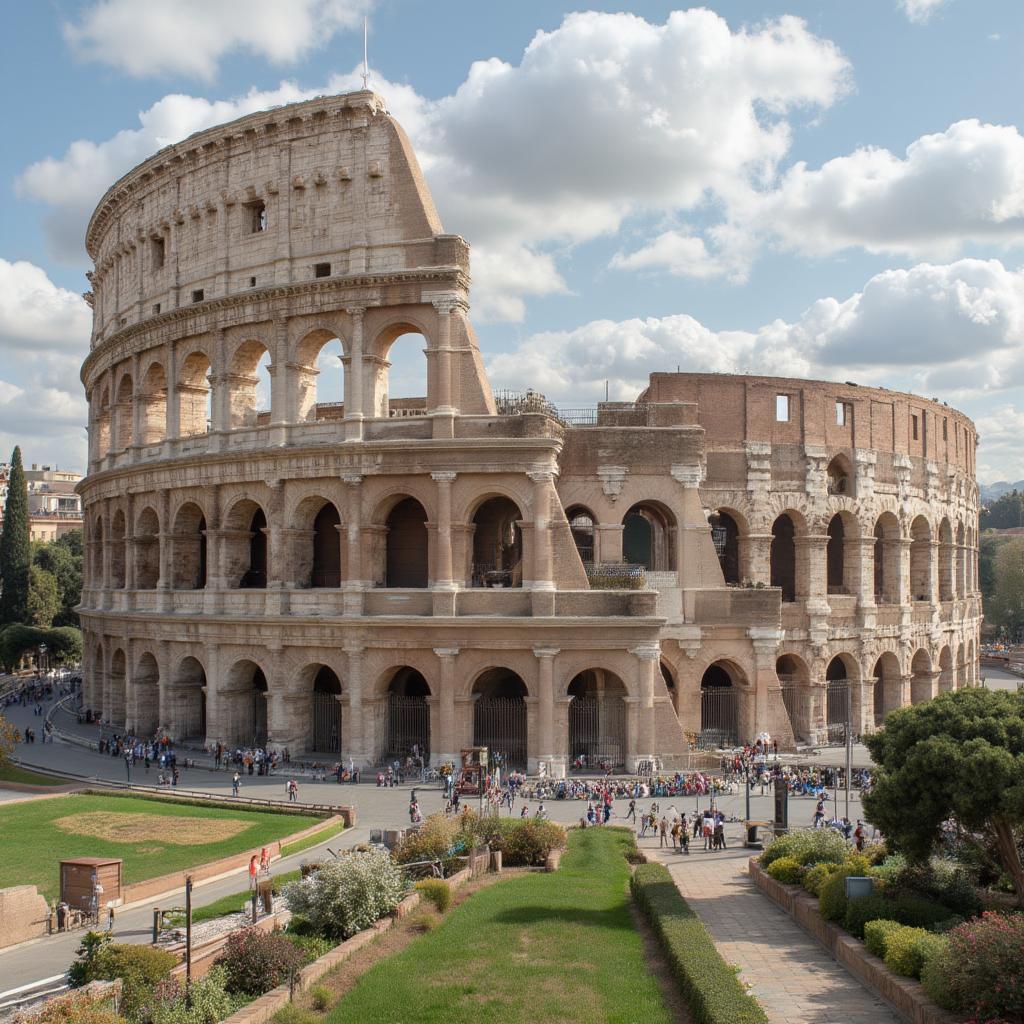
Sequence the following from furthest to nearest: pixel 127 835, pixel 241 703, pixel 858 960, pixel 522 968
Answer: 1. pixel 241 703
2. pixel 127 835
3. pixel 858 960
4. pixel 522 968

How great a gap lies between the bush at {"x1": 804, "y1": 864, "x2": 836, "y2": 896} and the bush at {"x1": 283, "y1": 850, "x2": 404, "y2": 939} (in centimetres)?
744

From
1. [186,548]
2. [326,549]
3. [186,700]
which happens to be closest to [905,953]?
[326,549]

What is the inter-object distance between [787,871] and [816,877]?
3.58 feet

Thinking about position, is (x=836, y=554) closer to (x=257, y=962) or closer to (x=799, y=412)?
(x=799, y=412)

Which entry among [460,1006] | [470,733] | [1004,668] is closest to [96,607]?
[470,733]

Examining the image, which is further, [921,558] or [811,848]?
[921,558]

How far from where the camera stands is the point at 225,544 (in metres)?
35.1

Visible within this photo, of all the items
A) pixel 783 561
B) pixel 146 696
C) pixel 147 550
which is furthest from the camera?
pixel 783 561

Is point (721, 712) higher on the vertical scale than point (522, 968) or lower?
higher

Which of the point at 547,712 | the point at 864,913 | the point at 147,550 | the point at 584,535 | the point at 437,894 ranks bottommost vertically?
the point at 437,894

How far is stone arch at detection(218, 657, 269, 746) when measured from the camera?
34656 millimetres

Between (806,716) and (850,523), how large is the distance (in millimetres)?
8050

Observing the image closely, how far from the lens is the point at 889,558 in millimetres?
42688

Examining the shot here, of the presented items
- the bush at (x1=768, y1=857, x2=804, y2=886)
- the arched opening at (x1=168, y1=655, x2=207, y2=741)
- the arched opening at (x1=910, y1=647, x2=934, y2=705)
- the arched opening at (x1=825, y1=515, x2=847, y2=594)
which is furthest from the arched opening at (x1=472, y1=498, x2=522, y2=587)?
the arched opening at (x1=910, y1=647, x2=934, y2=705)
